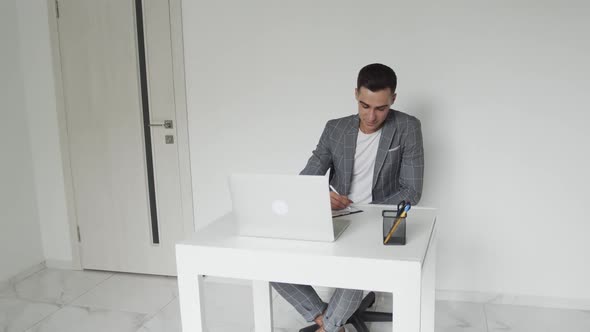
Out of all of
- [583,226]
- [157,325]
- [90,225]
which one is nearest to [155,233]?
[90,225]

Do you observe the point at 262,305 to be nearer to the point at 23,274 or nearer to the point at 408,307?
the point at 408,307

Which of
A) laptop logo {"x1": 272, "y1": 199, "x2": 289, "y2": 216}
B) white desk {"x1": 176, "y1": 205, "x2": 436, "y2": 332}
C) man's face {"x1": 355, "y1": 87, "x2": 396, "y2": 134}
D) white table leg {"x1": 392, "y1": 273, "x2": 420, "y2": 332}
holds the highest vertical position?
man's face {"x1": 355, "y1": 87, "x2": 396, "y2": 134}

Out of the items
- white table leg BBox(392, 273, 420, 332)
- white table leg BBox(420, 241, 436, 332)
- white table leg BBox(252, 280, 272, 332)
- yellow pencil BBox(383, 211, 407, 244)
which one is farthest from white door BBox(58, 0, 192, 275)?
white table leg BBox(392, 273, 420, 332)

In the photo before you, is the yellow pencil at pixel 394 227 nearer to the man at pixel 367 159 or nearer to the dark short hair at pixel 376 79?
the man at pixel 367 159

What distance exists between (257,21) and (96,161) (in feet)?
4.70

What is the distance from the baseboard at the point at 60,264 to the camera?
3535 mm

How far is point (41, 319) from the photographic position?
2.80 meters

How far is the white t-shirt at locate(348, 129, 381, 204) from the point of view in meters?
2.38

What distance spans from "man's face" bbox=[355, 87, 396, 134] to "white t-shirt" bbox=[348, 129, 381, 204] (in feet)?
0.38

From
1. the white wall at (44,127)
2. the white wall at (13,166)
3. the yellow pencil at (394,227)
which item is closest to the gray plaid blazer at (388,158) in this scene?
the yellow pencil at (394,227)

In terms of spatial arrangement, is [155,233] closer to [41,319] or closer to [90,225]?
[90,225]

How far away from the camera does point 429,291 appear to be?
2.00 metres

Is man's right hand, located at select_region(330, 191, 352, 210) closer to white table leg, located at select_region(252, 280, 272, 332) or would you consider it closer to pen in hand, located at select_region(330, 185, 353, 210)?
pen in hand, located at select_region(330, 185, 353, 210)

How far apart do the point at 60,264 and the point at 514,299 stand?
299cm
